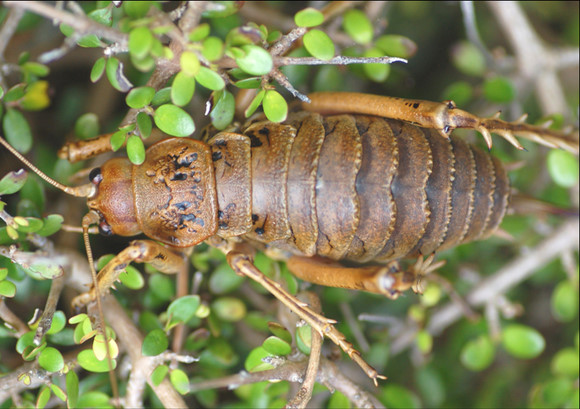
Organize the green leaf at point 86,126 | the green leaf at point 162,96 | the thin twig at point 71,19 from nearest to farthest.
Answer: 1. the thin twig at point 71,19
2. the green leaf at point 162,96
3. the green leaf at point 86,126

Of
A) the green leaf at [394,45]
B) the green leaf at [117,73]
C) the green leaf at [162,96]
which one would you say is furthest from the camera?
the green leaf at [394,45]

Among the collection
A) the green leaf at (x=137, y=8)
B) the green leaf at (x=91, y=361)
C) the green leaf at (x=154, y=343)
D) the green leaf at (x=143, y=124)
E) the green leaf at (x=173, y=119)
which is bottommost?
the green leaf at (x=91, y=361)

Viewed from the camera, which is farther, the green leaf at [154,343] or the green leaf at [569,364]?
the green leaf at [569,364]

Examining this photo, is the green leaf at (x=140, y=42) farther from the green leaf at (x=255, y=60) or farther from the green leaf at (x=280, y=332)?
the green leaf at (x=280, y=332)

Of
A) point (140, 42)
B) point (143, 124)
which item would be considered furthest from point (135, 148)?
point (140, 42)

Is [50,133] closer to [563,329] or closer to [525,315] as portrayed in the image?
[525,315]

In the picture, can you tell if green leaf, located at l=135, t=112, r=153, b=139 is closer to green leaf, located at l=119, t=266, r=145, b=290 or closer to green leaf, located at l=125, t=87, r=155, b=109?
green leaf, located at l=125, t=87, r=155, b=109

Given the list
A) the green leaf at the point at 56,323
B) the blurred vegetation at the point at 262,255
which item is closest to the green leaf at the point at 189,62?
the blurred vegetation at the point at 262,255
